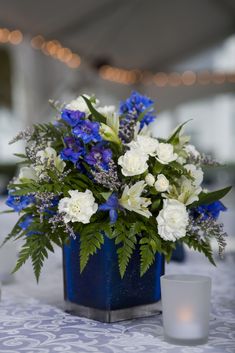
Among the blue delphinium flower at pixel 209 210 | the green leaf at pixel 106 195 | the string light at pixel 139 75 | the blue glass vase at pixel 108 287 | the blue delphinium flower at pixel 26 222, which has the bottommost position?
the blue glass vase at pixel 108 287

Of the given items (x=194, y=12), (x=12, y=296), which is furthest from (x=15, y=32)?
(x=12, y=296)

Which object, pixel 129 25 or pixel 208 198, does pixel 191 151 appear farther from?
pixel 129 25

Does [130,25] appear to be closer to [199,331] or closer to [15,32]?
[15,32]

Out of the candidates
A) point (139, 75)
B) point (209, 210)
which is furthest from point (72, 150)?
point (139, 75)

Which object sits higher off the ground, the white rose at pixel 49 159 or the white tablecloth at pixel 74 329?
the white rose at pixel 49 159

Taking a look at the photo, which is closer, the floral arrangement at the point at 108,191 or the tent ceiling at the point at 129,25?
the floral arrangement at the point at 108,191

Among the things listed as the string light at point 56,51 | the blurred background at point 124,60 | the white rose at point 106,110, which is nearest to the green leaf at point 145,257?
the white rose at point 106,110

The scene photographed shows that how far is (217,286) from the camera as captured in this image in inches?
42.8

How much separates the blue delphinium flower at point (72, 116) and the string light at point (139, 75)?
5077mm

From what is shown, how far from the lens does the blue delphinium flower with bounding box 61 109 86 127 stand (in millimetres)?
862

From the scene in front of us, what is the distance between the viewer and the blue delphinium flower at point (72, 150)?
0.84 m

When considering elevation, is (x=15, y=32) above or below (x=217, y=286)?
above

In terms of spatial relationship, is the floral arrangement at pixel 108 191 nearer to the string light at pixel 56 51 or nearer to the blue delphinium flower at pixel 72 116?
the blue delphinium flower at pixel 72 116

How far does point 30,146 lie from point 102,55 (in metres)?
6.01
